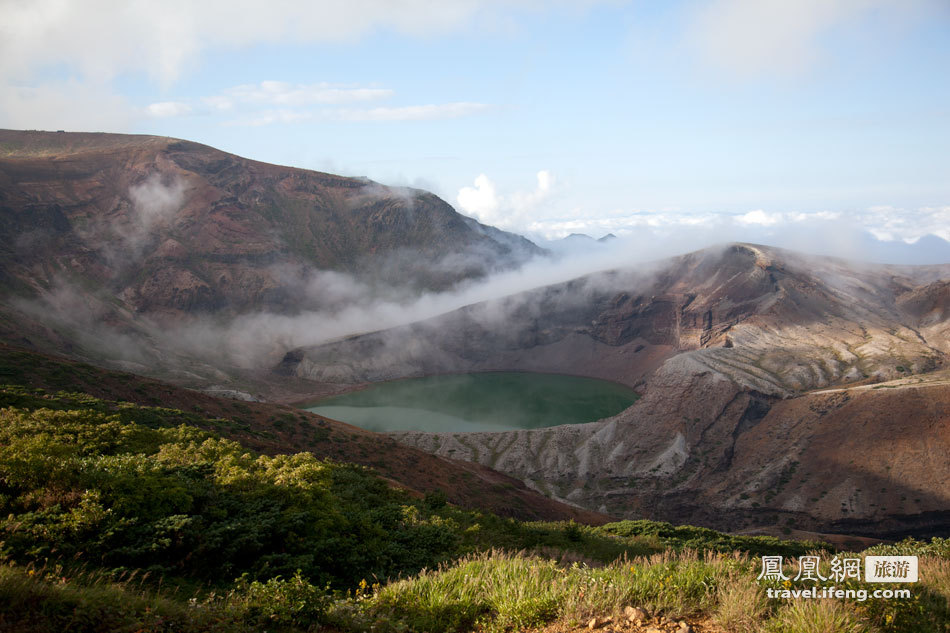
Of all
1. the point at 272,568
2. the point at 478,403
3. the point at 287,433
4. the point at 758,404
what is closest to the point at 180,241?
the point at 478,403

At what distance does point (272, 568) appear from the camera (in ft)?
27.9

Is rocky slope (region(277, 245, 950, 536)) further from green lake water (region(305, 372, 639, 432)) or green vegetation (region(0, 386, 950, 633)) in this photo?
green vegetation (region(0, 386, 950, 633))

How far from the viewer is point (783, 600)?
5.88 m

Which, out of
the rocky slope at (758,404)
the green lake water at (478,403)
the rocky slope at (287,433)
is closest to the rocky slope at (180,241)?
the rocky slope at (758,404)

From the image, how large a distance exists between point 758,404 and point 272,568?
6216cm

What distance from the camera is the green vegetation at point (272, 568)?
210 inches

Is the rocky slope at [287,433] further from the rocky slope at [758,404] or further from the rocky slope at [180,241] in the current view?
the rocky slope at [180,241]

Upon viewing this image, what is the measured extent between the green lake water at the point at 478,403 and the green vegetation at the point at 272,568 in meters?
61.3

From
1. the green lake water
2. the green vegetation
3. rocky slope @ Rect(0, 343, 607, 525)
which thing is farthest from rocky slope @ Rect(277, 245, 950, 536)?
the green vegetation

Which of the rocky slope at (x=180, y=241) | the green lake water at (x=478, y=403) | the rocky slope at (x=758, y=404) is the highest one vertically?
the rocky slope at (x=180, y=241)

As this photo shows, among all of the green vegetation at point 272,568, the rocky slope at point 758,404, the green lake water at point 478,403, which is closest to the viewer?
the green vegetation at point 272,568

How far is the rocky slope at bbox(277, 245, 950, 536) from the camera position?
43.9 meters

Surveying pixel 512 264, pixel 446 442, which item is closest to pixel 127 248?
pixel 446 442

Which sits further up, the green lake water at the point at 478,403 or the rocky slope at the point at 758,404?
the rocky slope at the point at 758,404
